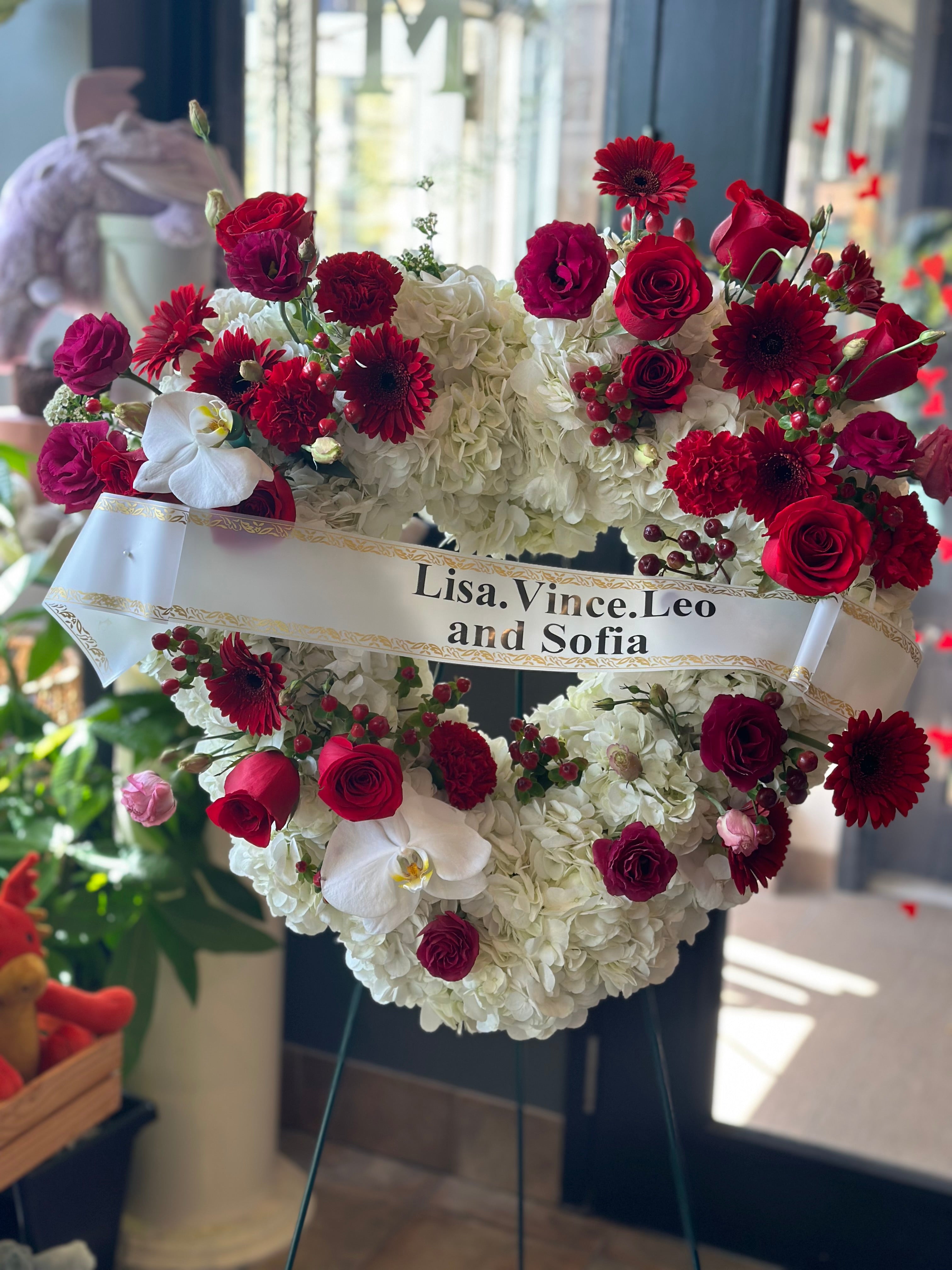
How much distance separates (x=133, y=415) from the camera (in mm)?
979

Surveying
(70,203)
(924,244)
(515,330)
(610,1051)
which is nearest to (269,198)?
(515,330)

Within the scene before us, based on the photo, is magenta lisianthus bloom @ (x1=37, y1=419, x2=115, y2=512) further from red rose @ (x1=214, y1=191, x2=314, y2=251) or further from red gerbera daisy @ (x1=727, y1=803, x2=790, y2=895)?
red gerbera daisy @ (x1=727, y1=803, x2=790, y2=895)

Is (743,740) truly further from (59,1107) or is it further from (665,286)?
(59,1107)

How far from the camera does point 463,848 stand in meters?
1.02

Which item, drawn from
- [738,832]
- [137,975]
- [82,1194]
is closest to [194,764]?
[738,832]

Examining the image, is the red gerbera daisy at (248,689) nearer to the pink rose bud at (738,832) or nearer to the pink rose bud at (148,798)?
the pink rose bud at (148,798)

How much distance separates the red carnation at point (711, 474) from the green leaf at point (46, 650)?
1.15m

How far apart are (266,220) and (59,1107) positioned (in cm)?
121

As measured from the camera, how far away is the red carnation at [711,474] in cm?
92

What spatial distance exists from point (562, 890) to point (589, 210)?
1.20 m

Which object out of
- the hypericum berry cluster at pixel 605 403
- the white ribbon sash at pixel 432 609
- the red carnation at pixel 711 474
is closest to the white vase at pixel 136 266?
the white ribbon sash at pixel 432 609

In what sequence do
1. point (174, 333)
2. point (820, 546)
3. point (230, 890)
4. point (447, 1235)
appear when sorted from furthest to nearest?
point (447, 1235), point (230, 890), point (174, 333), point (820, 546)

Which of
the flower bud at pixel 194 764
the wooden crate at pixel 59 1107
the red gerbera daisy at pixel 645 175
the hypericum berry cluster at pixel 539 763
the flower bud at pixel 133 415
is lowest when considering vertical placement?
the wooden crate at pixel 59 1107

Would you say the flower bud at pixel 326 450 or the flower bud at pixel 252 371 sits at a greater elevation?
the flower bud at pixel 252 371
